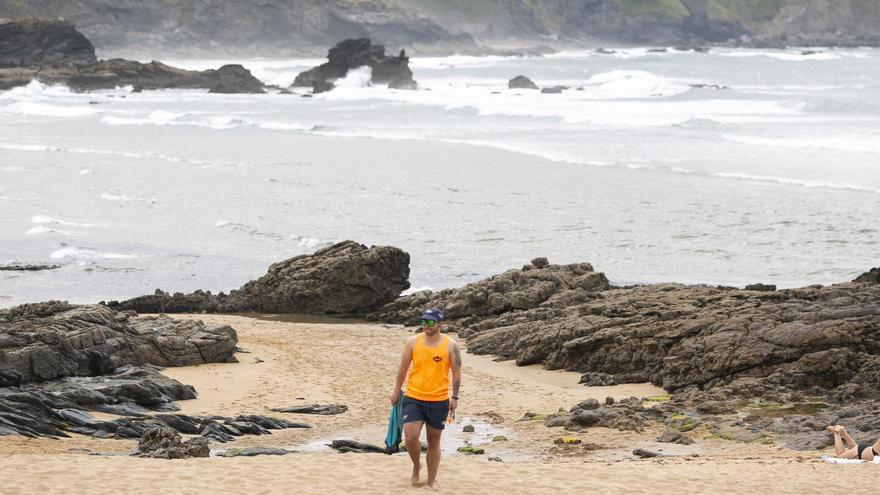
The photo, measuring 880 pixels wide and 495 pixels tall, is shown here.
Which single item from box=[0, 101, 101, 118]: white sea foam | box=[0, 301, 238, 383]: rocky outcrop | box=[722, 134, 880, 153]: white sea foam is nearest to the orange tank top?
box=[0, 301, 238, 383]: rocky outcrop

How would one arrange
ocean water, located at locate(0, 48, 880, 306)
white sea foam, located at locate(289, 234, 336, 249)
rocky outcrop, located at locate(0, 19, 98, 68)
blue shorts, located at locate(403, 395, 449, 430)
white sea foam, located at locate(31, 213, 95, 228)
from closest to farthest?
blue shorts, located at locate(403, 395, 449, 430) < ocean water, located at locate(0, 48, 880, 306) < white sea foam, located at locate(289, 234, 336, 249) < white sea foam, located at locate(31, 213, 95, 228) < rocky outcrop, located at locate(0, 19, 98, 68)

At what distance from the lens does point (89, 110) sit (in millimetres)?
62438

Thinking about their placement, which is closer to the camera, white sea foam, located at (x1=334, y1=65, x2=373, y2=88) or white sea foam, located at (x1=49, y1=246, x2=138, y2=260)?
white sea foam, located at (x1=49, y1=246, x2=138, y2=260)

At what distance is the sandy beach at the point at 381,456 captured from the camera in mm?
9594

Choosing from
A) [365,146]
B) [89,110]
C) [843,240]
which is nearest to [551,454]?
[843,240]

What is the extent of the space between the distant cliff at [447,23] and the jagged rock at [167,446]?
113 metres

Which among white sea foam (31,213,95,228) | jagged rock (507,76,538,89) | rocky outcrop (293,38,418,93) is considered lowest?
white sea foam (31,213,95,228)

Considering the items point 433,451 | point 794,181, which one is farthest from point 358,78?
point 433,451

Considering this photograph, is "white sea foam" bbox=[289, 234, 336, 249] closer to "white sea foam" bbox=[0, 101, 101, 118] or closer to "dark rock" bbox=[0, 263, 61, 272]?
"dark rock" bbox=[0, 263, 61, 272]

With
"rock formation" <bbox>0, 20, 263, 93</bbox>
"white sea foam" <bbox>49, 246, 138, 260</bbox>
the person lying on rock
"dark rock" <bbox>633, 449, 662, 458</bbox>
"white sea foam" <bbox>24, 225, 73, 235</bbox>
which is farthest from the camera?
"rock formation" <bbox>0, 20, 263, 93</bbox>

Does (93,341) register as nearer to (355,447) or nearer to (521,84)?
(355,447)

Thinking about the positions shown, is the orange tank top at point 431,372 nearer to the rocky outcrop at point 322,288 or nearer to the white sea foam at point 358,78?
the rocky outcrop at point 322,288

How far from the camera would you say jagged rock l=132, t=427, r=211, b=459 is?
34.6ft

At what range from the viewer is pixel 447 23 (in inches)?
6309
